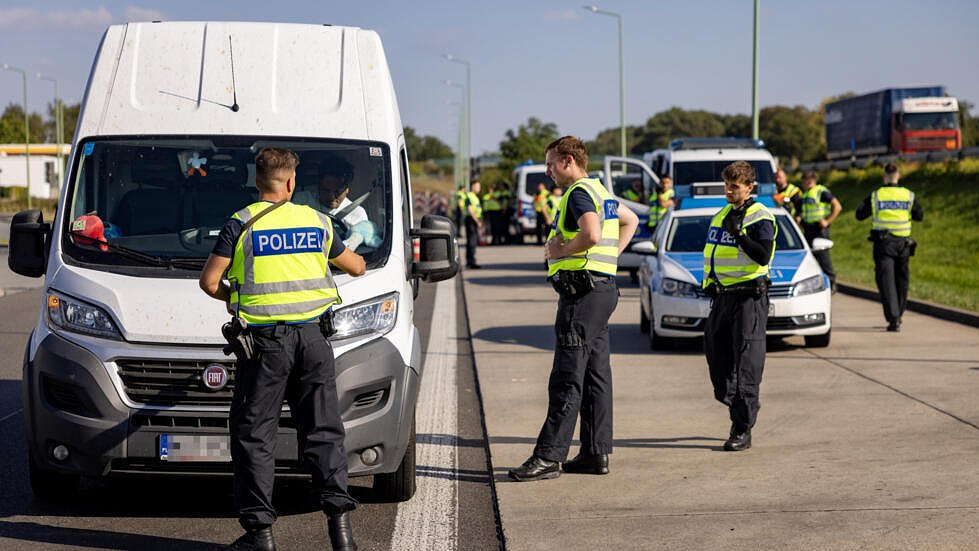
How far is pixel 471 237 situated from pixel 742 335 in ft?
59.3

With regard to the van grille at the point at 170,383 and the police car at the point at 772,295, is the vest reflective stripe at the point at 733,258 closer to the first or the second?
the van grille at the point at 170,383

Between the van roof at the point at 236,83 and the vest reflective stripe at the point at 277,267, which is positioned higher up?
the van roof at the point at 236,83

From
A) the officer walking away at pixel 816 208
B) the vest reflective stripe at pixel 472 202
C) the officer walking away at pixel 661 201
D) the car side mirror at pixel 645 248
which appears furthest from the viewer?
the vest reflective stripe at pixel 472 202

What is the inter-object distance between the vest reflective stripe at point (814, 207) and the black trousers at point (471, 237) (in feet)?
27.7

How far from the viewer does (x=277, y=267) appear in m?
5.34

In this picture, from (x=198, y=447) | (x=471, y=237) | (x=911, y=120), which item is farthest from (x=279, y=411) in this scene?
(x=911, y=120)

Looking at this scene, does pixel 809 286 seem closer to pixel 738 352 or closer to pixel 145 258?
pixel 738 352

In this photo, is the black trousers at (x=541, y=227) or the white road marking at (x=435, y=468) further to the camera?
the black trousers at (x=541, y=227)

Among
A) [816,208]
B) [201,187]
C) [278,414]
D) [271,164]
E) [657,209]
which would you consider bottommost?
[278,414]

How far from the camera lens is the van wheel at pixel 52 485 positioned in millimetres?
6492

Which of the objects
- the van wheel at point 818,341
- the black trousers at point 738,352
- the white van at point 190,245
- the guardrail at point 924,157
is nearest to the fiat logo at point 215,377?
the white van at point 190,245

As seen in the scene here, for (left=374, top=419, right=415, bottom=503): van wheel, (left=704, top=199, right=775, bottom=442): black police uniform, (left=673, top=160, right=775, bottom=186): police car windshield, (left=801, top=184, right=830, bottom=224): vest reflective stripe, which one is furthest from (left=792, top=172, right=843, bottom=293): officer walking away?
(left=374, top=419, right=415, bottom=503): van wheel

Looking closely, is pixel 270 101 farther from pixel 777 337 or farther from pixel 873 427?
pixel 777 337

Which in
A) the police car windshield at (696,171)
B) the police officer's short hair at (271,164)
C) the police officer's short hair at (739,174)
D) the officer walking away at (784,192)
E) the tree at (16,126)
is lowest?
the officer walking away at (784,192)
